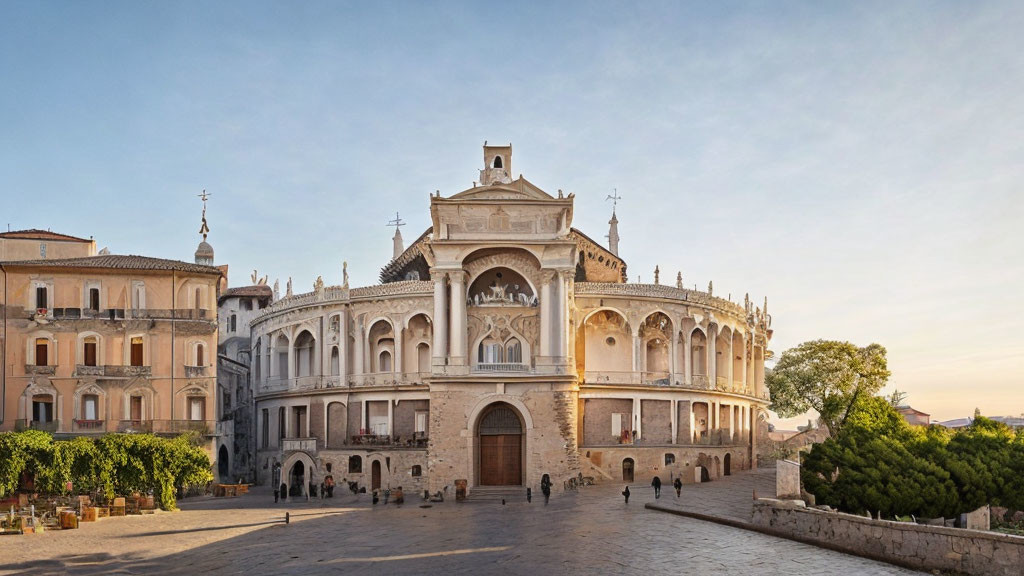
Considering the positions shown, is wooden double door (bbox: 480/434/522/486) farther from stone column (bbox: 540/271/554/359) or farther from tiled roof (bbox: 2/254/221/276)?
tiled roof (bbox: 2/254/221/276)

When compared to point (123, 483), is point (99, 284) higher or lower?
higher

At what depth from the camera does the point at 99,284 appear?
52.4m

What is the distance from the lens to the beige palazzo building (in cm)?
5078

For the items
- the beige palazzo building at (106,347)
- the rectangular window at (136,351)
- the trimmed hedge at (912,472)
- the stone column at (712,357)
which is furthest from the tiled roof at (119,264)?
the trimmed hedge at (912,472)

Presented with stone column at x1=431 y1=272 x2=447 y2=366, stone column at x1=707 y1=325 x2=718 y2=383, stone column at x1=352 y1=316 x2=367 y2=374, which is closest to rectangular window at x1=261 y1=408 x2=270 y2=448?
stone column at x1=352 y1=316 x2=367 y2=374

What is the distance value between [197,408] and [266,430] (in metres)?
11.3

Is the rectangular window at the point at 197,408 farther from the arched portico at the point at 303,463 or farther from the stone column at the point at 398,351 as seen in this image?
the stone column at the point at 398,351

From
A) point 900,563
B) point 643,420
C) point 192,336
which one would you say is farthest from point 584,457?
point 900,563

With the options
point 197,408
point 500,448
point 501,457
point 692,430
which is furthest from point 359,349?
point 692,430

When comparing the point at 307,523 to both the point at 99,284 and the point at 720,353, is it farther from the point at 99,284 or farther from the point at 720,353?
→ the point at 720,353

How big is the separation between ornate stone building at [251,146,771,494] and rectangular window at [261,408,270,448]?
13 centimetres

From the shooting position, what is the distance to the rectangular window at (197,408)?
2085 inches

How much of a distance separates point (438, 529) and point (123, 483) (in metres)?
17.2

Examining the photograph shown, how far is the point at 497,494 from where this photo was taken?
4681 centimetres
